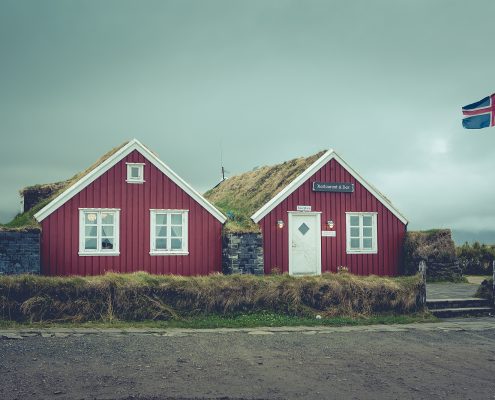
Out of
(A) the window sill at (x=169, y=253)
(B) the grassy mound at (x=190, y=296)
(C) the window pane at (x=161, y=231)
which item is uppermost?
(C) the window pane at (x=161, y=231)

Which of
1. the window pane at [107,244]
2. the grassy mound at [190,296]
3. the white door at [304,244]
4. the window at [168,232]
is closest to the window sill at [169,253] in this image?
the window at [168,232]

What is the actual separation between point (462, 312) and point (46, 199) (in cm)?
1635

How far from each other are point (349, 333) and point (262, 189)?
12.2 m

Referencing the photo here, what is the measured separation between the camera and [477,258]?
29031 mm

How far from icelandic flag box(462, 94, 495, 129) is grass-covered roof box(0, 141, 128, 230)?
40.8 feet

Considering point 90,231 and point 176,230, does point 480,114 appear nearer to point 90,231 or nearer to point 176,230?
point 176,230

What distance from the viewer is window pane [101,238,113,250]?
1941 centimetres

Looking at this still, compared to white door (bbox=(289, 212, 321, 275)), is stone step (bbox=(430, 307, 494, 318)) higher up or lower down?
lower down

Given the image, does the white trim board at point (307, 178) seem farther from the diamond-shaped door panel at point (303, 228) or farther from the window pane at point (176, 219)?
the window pane at point (176, 219)

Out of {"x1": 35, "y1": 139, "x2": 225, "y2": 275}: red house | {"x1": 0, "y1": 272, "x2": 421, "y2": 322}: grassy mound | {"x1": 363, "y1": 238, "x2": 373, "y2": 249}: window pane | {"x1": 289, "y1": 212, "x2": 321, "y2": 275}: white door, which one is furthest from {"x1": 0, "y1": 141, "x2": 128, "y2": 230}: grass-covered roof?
{"x1": 363, "y1": 238, "x2": 373, "y2": 249}: window pane

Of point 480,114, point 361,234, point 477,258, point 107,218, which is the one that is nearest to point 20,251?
point 107,218

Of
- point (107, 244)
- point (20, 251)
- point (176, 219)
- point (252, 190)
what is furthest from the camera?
point (252, 190)

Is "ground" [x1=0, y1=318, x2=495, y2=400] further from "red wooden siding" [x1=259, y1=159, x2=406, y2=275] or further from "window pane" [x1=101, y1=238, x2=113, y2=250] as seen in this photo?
"red wooden siding" [x1=259, y1=159, x2=406, y2=275]

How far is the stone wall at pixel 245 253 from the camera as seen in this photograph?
64.7ft
